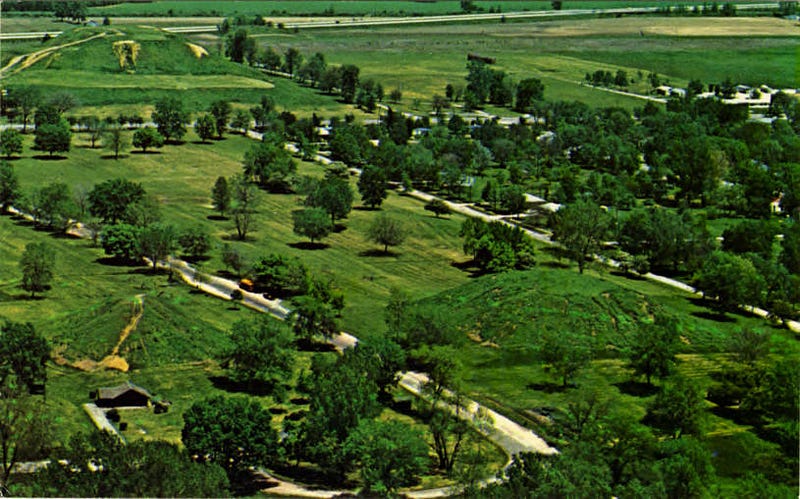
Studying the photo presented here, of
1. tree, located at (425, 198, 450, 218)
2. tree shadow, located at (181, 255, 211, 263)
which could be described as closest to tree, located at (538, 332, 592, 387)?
tree shadow, located at (181, 255, 211, 263)

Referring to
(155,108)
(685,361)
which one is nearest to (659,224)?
(685,361)

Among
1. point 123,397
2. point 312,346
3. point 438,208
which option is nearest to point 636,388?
point 312,346

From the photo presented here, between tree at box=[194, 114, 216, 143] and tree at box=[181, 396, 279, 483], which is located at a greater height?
tree at box=[194, 114, 216, 143]

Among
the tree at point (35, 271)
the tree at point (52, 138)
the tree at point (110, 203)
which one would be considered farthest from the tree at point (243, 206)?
the tree at point (52, 138)

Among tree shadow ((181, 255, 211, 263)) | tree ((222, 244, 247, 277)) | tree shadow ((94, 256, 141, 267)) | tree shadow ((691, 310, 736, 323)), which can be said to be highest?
tree ((222, 244, 247, 277))

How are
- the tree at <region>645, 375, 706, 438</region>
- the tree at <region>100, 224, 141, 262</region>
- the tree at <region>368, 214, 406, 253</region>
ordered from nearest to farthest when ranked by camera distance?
the tree at <region>645, 375, 706, 438</region>, the tree at <region>100, 224, 141, 262</region>, the tree at <region>368, 214, 406, 253</region>

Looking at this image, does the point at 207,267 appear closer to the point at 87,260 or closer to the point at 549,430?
the point at 87,260

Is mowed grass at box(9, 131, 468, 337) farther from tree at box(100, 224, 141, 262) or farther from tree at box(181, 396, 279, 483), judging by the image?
tree at box(181, 396, 279, 483)
